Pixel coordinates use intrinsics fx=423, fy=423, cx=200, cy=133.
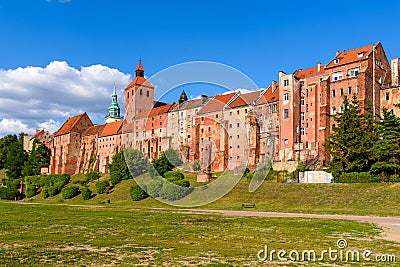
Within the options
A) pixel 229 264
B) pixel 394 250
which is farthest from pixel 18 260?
pixel 394 250

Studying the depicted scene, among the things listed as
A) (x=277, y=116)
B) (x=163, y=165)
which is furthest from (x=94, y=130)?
(x=277, y=116)

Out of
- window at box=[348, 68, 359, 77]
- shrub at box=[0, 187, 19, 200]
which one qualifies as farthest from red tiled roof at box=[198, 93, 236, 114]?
shrub at box=[0, 187, 19, 200]

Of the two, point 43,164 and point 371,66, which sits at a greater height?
point 371,66

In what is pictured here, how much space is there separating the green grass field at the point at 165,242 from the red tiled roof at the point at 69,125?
118987 mm

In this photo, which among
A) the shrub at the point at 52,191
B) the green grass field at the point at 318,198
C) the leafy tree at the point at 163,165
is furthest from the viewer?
the shrub at the point at 52,191

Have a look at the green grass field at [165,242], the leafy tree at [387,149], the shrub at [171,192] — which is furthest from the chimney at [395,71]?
the green grass field at [165,242]

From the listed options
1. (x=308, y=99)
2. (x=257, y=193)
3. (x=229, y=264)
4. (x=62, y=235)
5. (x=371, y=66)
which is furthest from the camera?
(x=308, y=99)

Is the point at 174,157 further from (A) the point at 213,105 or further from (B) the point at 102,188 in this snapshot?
(A) the point at 213,105

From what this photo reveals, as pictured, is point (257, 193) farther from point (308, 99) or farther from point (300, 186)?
point (308, 99)

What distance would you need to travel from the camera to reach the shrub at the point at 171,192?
51.0 metres

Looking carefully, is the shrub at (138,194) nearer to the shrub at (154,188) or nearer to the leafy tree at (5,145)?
the shrub at (154,188)

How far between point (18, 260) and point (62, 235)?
6485 mm

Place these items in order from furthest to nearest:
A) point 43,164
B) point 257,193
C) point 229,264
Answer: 1. point 43,164
2. point 257,193
3. point 229,264

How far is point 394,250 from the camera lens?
15.6 meters
